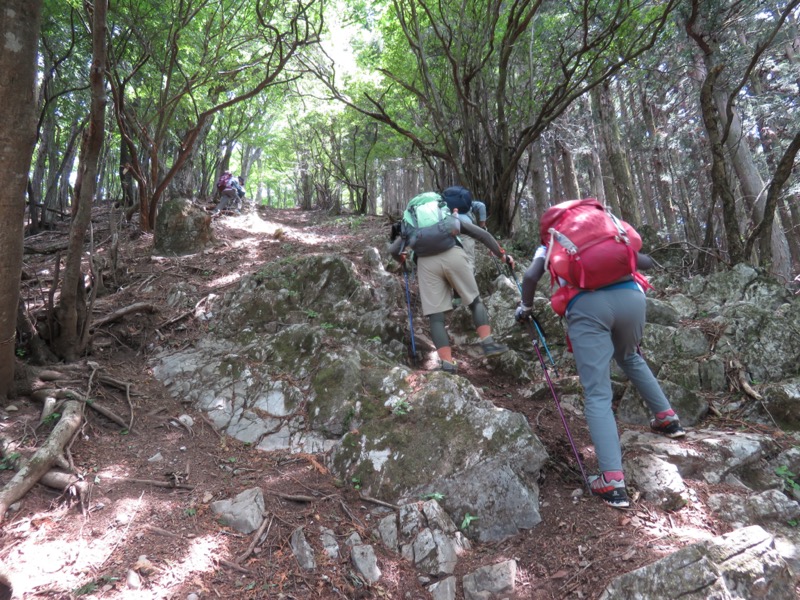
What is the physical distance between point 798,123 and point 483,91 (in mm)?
8870

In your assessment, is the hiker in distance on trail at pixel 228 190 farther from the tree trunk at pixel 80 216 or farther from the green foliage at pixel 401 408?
the green foliage at pixel 401 408

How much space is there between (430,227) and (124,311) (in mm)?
3668

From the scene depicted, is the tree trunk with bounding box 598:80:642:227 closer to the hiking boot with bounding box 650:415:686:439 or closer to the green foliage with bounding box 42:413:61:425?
the hiking boot with bounding box 650:415:686:439

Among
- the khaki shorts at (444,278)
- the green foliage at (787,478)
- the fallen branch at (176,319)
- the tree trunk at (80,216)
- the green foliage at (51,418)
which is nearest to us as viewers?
the green foliage at (787,478)

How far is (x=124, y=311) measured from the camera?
16.1 feet

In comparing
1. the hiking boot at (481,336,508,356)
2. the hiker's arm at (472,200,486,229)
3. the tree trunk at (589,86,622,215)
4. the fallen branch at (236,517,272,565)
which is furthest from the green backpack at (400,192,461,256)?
the tree trunk at (589,86,622,215)

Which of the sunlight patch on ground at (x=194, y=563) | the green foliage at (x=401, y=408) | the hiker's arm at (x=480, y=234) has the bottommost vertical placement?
the sunlight patch on ground at (x=194, y=563)

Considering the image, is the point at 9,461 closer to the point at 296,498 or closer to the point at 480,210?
the point at 296,498

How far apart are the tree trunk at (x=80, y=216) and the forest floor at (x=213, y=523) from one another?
0.39 m

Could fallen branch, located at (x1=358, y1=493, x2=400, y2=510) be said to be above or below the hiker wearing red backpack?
below

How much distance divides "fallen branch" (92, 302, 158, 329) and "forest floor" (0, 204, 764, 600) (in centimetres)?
80

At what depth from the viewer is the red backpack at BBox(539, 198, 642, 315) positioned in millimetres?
2738

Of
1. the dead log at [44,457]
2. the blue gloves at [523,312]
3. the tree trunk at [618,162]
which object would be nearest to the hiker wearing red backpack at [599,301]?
the blue gloves at [523,312]

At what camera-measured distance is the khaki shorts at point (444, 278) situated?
439cm
